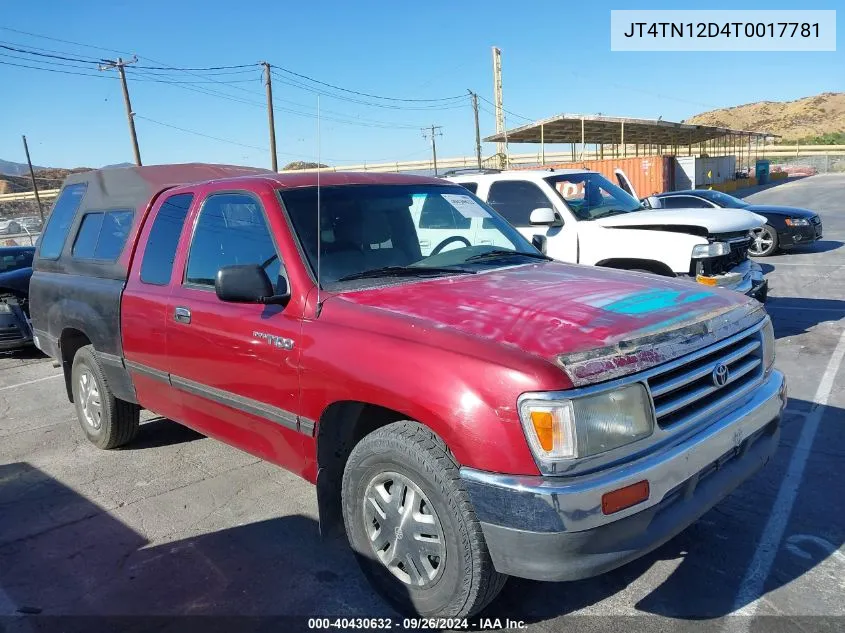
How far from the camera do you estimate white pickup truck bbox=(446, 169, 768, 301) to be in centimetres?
679

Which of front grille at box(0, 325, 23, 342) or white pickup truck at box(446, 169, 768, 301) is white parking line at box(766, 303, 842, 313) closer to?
white pickup truck at box(446, 169, 768, 301)

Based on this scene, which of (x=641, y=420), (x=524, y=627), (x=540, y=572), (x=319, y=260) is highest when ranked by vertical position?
(x=319, y=260)

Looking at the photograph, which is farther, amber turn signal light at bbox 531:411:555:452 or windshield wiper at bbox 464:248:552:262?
windshield wiper at bbox 464:248:552:262

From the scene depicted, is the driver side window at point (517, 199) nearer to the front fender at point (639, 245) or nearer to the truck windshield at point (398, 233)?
the front fender at point (639, 245)

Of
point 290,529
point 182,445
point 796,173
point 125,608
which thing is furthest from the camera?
point 796,173

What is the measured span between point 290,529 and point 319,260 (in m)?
1.56

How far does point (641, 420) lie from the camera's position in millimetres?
2371

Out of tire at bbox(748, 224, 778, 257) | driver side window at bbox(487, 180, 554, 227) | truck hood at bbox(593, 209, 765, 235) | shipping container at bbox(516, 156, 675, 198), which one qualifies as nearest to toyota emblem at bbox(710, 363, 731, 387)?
truck hood at bbox(593, 209, 765, 235)

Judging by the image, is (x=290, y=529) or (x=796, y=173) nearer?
(x=290, y=529)

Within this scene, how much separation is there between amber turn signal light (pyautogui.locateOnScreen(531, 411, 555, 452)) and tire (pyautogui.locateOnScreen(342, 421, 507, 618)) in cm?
37

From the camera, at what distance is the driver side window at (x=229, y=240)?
3506 mm

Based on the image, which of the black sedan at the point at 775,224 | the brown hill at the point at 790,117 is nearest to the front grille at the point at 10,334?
the black sedan at the point at 775,224

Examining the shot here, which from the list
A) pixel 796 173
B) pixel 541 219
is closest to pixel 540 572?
pixel 541 219

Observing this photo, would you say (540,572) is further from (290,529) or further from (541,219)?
(541,219)
